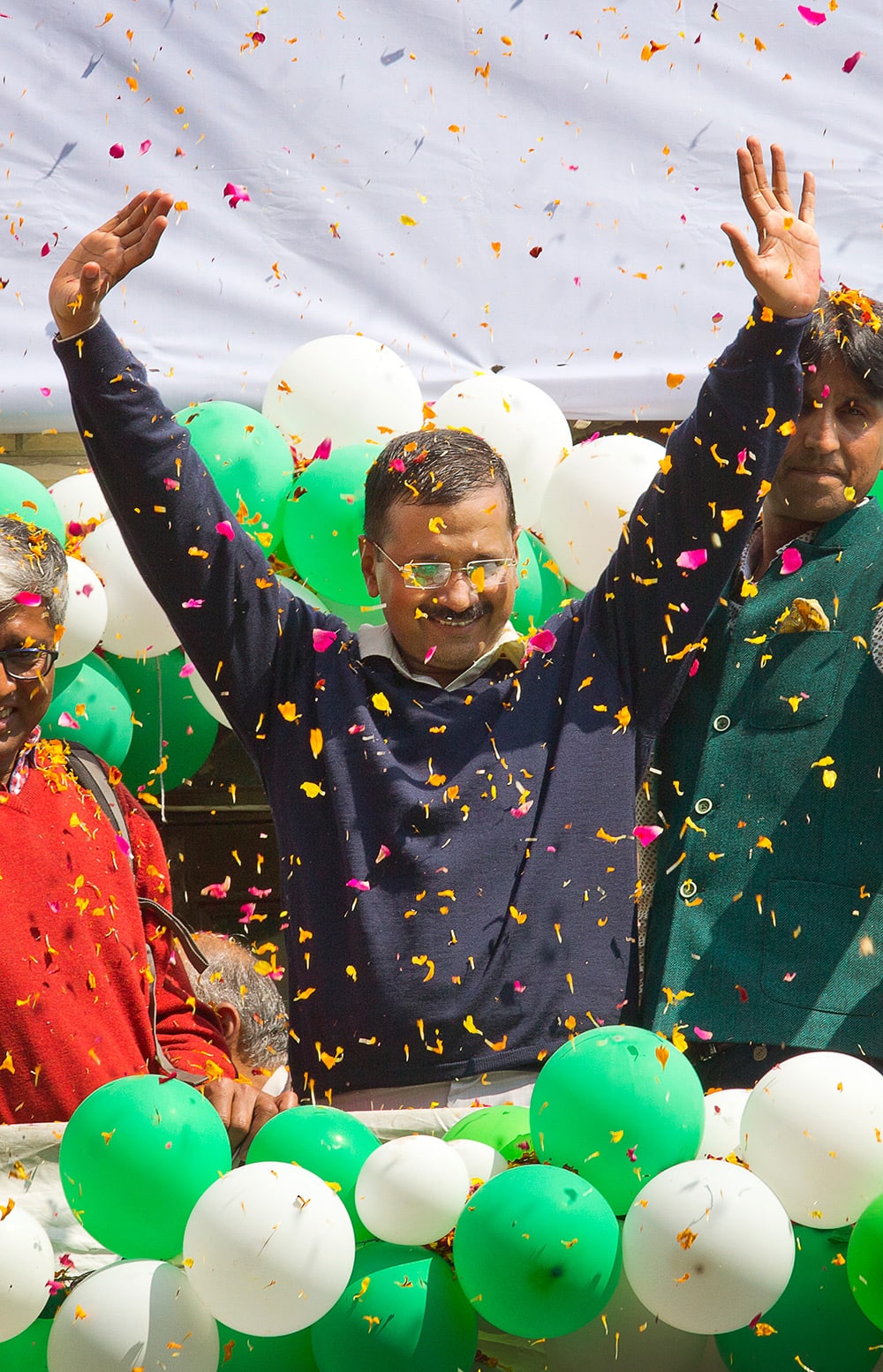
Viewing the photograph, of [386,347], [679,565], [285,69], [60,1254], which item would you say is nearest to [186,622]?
[679,565]

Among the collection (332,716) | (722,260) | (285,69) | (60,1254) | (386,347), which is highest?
(285,69)

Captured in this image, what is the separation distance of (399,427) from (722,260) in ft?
2.66

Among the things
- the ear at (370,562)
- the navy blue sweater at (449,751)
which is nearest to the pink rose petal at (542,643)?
the navy blue sweater at (449,751)

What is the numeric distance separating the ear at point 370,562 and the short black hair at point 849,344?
689 millimetres

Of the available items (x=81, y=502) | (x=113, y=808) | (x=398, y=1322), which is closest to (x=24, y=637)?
(x=113, y=808)

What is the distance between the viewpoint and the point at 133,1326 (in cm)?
148

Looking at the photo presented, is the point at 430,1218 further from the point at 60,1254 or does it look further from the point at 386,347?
the point at 386,347

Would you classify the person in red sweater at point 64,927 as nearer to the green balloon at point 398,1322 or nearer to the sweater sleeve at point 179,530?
the sweater sleeve at point 179,530

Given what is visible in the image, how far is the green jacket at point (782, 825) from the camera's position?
203cm

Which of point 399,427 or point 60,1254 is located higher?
point 399,427

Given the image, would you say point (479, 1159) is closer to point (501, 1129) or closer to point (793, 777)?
point (501, 1129)

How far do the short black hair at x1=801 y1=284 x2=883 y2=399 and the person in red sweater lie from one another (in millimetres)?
1203

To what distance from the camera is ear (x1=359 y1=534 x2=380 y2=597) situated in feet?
7.32

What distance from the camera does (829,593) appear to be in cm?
217
